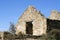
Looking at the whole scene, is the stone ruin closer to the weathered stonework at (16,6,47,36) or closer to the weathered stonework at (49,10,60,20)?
the weathered stonework at (16,6,47,36)

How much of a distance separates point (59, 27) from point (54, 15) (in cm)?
584

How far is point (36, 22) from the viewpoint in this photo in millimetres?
32594

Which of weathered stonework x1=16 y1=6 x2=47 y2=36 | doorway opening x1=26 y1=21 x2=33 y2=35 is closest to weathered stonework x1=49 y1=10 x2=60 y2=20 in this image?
doorway opening x1=26 y1=21 x2=33 y2=35

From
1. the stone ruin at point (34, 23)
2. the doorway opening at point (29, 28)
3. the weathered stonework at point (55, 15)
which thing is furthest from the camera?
the weathered stonework at point (55, 15)

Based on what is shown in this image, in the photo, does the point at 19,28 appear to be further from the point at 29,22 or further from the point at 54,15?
the point at 54,15

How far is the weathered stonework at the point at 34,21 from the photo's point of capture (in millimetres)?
31641

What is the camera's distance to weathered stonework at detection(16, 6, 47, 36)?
104ft

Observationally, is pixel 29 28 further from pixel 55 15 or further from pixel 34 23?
pixel 55 15

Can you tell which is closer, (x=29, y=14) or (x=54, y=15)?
(x=29, y=14)

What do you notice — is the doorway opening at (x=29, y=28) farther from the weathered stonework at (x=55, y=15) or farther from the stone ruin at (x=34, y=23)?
the weathered stonework at (x=55, y=15)

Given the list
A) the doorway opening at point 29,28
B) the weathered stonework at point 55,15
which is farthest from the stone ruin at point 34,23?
the weathered stonework at point 55,15

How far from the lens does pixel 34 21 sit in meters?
33.0

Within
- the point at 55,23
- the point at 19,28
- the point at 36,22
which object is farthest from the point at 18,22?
the point at 55,23

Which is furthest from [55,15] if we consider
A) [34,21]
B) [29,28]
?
[34,21]
